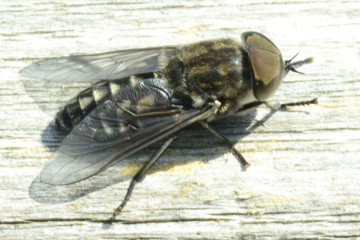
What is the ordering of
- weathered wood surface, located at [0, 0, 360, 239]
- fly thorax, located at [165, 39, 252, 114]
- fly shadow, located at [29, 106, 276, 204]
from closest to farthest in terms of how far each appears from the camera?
weathered wood surface, located at [0, 0, 360, 239] < fly shadow, located at [29, 106, 276, 204] < fly thorax, located at [165, 39, 252, 114]

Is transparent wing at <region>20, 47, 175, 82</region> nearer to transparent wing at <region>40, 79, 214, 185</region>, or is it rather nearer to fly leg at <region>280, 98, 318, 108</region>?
transparent wing at <region>40, 79, 214, 185</region>

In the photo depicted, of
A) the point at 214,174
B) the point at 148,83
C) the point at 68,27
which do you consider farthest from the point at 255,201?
the point at 68,27

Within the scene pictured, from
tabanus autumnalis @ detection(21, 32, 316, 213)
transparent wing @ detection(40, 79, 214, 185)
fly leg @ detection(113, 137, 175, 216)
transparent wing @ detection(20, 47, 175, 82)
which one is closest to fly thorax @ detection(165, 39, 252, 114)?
tabanus autumnalis @ detection(21, 32, 316, 213)

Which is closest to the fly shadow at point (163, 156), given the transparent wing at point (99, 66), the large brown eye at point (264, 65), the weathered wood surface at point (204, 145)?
the weathered wood surface at point (204, 145)

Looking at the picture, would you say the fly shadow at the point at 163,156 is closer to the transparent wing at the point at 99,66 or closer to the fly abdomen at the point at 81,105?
the fly abdomen at the point at 81,105

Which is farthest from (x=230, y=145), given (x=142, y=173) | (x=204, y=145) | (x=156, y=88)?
(x=156, y=88)

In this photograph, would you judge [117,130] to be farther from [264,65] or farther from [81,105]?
[264,65]

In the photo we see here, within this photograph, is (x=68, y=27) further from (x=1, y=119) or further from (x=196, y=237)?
(x=196, y=237)

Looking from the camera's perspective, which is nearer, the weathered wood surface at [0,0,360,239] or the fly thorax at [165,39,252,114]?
the weathered wood surface at [0,0,360,239]
